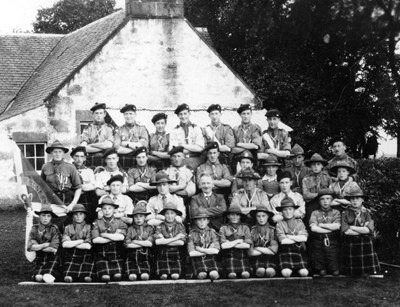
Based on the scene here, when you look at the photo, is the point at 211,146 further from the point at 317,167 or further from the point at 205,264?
the point at 205,264

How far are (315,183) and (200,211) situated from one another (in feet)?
6.39

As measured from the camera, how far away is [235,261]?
8367 millimetres

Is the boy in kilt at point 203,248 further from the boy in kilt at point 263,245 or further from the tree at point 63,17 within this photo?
the tree at point 63,17

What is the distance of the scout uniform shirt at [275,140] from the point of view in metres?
9.86

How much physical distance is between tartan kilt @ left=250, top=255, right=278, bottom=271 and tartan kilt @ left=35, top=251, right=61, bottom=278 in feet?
9.15

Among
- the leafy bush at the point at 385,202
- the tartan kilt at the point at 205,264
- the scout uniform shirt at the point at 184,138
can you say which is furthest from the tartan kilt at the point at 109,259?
the leafy bush at the point at 385,202

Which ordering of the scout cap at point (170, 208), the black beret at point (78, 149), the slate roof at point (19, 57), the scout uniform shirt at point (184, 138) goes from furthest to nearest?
the slate roof at point (19, 57)
the scout uniform shirt at point (184, 138)
the black beret at point (78, 149)
the scout cap at point (170, 208)

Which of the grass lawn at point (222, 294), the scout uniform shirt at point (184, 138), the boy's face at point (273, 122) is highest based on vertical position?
the boy's face at point (273, 122)

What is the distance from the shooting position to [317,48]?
761 inches

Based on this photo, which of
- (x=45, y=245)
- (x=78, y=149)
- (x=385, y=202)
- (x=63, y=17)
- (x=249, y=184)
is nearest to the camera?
(x=45, y=245)

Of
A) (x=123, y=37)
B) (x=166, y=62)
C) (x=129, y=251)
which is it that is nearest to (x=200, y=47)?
(x=166, y=62)

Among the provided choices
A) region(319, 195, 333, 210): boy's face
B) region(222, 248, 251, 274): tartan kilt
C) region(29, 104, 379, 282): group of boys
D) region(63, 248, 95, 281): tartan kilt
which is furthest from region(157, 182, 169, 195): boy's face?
region(319, 195, 333, 210): boy's face

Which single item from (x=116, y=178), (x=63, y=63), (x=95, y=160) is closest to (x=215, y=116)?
(x=95, y=160)

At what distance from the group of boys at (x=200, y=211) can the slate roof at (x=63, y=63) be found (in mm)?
8242
